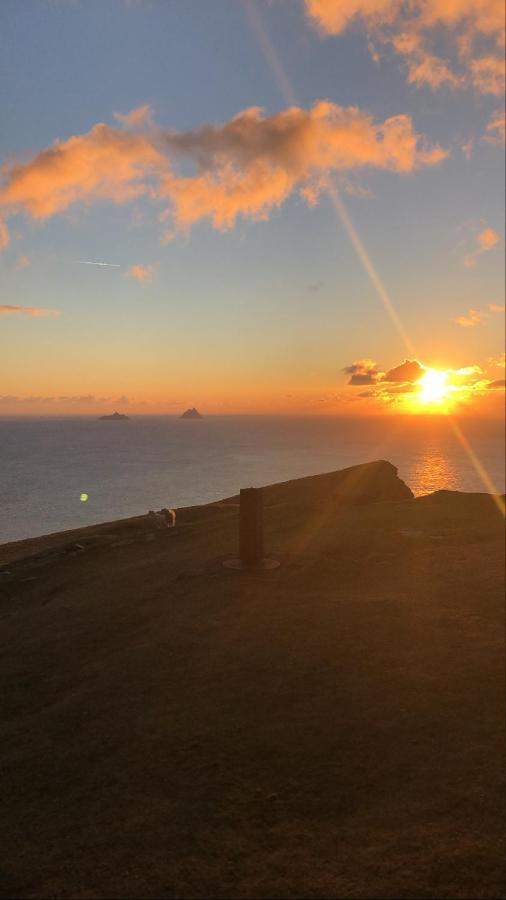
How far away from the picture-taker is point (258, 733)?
797 cm

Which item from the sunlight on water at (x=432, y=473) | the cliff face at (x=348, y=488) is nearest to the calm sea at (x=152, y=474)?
the sunlight on water at (x=432, y=473)

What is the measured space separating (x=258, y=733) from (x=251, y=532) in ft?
26.6

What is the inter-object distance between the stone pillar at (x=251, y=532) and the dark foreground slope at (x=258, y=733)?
2.01ft

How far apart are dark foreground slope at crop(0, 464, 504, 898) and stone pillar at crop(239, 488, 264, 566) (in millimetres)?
614

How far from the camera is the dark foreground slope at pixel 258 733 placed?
18.4ft

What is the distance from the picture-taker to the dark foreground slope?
5.62m

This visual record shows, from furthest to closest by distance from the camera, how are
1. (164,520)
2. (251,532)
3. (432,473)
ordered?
(432,473)
(164,520)
(251,532)

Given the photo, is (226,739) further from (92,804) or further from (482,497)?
(482,497)

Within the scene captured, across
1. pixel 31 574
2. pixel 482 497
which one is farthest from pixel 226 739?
pixel 482 497

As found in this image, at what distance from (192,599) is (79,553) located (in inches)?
326

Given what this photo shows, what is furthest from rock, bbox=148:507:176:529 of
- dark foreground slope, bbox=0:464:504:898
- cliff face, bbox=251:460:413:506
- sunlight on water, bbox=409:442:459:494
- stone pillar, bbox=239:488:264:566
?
sunlight on water, bbox=409:442:459:494

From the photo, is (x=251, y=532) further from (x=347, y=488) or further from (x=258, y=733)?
(x=347, y=488)

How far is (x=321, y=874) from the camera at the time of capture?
214 inches

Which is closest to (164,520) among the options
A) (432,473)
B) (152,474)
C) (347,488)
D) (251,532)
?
(347,488)
